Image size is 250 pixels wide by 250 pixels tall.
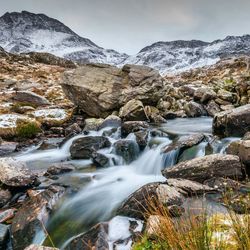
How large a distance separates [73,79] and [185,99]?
31.0 feet

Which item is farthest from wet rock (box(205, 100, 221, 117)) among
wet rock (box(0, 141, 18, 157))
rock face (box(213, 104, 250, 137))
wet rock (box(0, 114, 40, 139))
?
wet rock (box(0, 141, 18, 157))

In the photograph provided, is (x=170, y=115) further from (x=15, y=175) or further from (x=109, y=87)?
(x=15, y=175)

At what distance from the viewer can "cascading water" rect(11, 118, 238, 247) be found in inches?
329

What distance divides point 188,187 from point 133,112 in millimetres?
11717

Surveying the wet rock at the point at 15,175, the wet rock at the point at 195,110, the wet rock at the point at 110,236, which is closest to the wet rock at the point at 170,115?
the wet rock at the point at 195,110

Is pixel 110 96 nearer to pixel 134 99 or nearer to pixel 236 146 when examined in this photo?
pixel 134 99

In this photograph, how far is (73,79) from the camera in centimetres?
2236

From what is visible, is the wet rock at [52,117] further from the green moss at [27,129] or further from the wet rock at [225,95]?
the wet rock at [225,95]

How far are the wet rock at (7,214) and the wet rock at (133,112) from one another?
11824 millimetres

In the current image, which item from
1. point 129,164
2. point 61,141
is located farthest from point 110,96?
point 129,164

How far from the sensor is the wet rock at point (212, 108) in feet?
70.9

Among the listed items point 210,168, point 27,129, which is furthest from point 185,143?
point 27,129

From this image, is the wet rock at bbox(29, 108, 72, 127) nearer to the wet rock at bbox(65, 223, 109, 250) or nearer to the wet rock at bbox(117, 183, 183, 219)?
the wet rock at bbox(117, 183, 183, 219)

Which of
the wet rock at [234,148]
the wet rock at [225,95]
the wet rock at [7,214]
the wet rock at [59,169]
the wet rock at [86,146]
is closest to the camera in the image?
the wet rock at [7,214]
